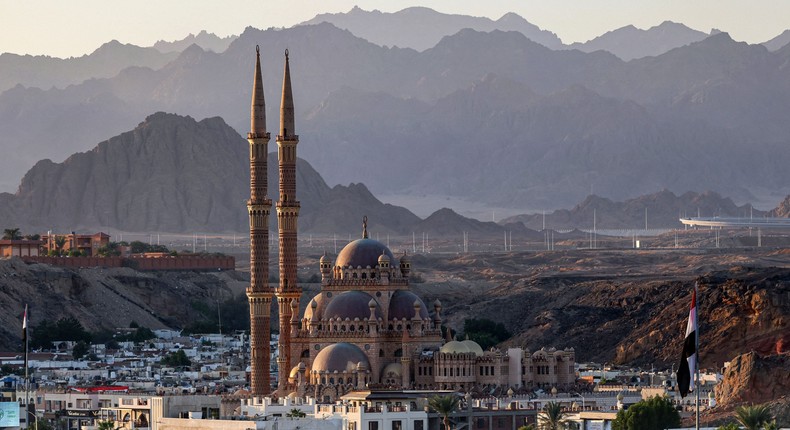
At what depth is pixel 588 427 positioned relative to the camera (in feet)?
362

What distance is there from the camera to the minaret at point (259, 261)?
5738 inches

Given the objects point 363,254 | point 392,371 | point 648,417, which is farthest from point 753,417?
point 363,254

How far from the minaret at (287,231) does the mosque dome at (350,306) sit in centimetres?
342

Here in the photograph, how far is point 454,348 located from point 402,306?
4738mm

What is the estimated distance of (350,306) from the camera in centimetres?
14025

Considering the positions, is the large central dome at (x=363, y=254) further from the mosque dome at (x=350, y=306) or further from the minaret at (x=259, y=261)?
the minaret at (x=259, y=261)

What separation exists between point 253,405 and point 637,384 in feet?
134

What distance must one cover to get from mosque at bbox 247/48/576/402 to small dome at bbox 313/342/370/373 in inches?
2.1

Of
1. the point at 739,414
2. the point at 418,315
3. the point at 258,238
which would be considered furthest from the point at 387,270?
the point at 739,414

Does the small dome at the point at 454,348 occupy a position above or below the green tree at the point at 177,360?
below

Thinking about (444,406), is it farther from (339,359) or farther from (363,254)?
(363,254)

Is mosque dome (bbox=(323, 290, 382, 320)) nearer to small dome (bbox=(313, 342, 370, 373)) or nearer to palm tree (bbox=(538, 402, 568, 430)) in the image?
small dome (bbox=(313, 342, 370, 373))

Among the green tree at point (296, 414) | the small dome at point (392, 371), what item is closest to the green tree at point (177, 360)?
the small dome at point (392, 371)

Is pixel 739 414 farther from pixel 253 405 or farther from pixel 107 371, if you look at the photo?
pixel 107 371
